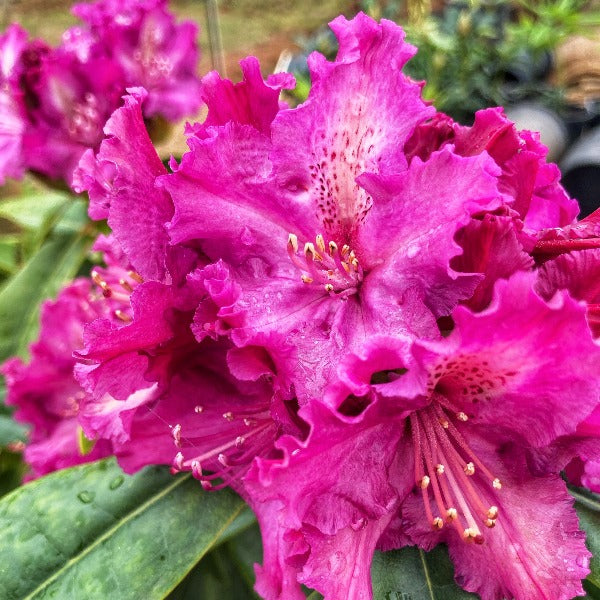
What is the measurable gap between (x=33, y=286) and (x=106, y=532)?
0.84 m

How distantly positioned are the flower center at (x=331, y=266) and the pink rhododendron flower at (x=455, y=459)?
8 centimetres

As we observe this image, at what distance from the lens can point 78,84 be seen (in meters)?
1.11

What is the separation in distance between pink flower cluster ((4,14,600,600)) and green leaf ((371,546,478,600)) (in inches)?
2.8

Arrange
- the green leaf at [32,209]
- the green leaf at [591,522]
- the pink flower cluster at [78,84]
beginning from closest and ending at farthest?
the green leaf at [591,522], the pink flower cluster at [78,84], the green leaf at [32,209]

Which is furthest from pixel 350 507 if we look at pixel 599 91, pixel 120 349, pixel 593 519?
pixel 599 91

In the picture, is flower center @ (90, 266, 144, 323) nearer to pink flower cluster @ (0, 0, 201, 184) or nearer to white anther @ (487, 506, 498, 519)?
white anther @ (487, 506, 498, 519)

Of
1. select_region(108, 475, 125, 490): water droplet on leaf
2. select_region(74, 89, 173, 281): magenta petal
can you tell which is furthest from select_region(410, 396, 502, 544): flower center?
select_region(108, 475, 125, 490): water droplet on leaf

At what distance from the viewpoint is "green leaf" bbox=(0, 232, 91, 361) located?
1317mm

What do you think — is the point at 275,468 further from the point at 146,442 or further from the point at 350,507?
the point at 146,442

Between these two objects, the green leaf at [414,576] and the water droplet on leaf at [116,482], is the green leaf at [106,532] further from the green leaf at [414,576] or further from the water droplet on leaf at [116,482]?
the green leaf at [414,576]

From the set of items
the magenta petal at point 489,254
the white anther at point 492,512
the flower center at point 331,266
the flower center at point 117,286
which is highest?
the magenta petal at point 489,254

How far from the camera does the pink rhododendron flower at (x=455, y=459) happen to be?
0.45 metres

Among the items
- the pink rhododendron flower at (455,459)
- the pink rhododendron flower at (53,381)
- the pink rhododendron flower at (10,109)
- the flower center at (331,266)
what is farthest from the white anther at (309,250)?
the pink rhododendron flower at (10,109)

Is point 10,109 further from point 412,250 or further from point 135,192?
point 412,250
